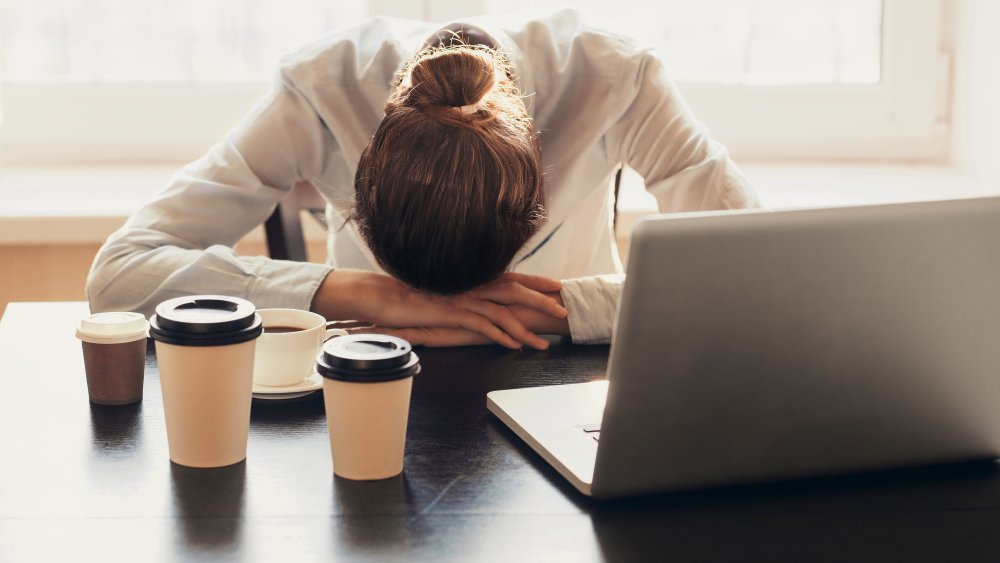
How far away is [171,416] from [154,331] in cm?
7

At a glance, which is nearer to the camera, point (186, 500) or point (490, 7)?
point (186, 500)

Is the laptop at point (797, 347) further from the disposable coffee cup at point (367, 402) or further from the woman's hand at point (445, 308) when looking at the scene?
the woman's hand at point (445, 308)

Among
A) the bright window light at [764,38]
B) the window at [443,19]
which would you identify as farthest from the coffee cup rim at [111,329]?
the bright window light at [764,38]

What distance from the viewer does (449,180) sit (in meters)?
1.06

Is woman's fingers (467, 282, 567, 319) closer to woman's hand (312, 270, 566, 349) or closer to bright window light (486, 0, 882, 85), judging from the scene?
woman's hand (312, 270, 566, 349)

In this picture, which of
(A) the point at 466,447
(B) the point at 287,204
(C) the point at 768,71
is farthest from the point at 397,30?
(C) the point at 768,71

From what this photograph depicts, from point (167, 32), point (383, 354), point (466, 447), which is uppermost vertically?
point (167, 32)

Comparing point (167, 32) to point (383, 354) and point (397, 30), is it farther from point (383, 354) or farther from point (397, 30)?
point (383, 354)

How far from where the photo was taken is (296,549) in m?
0.71

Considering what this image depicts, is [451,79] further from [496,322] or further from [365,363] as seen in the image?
[365,363]

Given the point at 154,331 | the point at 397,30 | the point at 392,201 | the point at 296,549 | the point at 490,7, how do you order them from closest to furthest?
the point at 296,549 → the point at 154,331 → the point at 392,201 → the point at 397,30 → the point at 490,7

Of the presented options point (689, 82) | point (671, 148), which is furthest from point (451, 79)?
point (689, 82)

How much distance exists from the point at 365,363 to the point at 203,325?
0.41ft

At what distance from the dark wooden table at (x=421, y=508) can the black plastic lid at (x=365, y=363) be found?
84 millimetres
